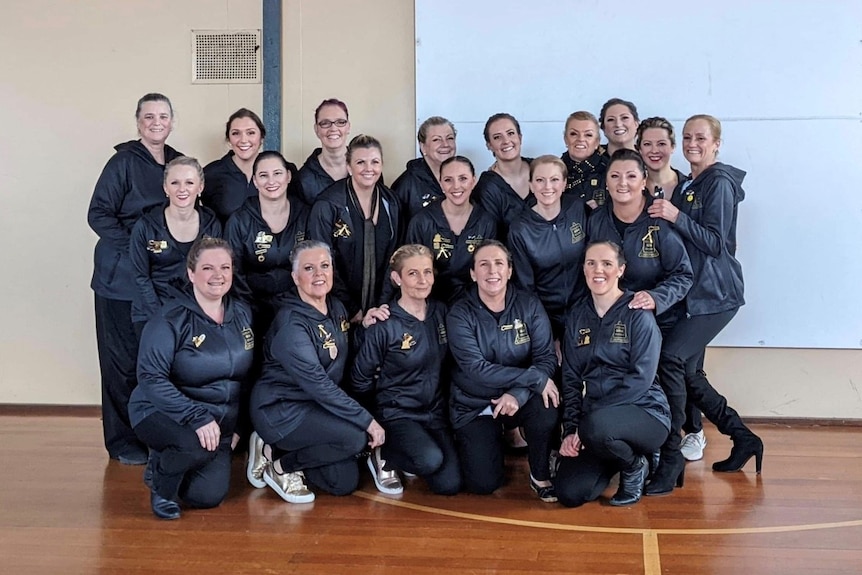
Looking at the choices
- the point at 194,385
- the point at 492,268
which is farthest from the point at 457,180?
the point at 194,385

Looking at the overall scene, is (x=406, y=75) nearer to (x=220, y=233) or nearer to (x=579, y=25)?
(x=579, y=25)

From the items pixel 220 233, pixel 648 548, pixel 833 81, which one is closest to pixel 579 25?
pixel 833 81

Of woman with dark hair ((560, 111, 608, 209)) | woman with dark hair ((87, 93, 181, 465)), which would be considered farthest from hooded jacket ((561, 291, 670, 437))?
woman with dark hair ((87, 93, 181, 465))

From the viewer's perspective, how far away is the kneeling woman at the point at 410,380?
3982 mm

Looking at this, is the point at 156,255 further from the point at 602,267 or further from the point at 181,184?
the point at 602,267

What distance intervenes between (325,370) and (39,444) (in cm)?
188

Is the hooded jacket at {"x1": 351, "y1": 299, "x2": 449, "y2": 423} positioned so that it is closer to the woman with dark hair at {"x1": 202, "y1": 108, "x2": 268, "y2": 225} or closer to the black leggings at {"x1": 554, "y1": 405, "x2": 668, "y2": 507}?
the black leggings at {"x1": 554, "y1": 405, "x2": 668, "y2": 507}

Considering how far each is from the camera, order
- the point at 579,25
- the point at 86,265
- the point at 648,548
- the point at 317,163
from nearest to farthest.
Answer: the point at 648,548, the point at 317,163, the point at 579,25, the point at 86,265

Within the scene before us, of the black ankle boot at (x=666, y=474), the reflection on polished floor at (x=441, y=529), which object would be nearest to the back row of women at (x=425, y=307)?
the black ankle boot at (x=666, y=474)

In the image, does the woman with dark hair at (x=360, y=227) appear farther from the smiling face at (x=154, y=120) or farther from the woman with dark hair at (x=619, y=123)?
the woman with dark hair at (x=619, y=123)

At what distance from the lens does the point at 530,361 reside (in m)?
4.12

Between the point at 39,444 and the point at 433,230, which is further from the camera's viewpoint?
the point at 39,444

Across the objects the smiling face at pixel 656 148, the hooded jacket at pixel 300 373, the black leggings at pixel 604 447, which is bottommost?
the black leggings at pixel 604 447

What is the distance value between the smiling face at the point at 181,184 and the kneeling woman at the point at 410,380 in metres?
0.98
